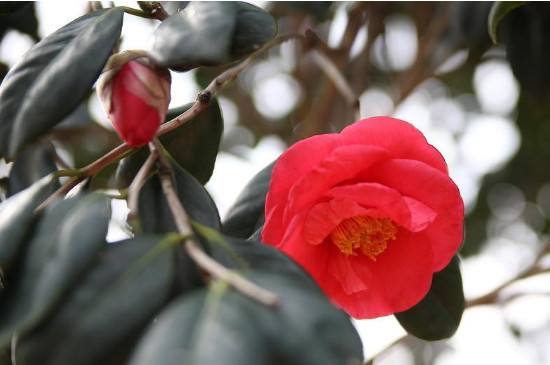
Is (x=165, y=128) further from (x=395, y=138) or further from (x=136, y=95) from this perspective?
(x=395, y=138)

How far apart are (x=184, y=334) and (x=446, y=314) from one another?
648mm

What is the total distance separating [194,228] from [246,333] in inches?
9.4

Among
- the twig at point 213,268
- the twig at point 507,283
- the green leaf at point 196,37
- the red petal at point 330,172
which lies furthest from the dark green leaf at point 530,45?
the twig at point 213,268

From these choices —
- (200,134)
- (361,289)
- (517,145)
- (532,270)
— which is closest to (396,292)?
(361,289)

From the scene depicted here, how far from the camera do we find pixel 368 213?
3.01 ft

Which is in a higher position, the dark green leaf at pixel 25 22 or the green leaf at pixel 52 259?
the green leaf at pixel 52 259

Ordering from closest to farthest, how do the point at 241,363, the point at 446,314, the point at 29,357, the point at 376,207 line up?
the point at 241,363, the point at 29,357, the point at 376,207, the point at 446,314

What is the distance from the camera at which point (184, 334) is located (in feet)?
1.57

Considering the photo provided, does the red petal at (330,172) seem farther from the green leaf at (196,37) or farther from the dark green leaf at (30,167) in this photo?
the dark green leaf at (30,167)

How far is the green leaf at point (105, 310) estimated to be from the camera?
55 centimetres

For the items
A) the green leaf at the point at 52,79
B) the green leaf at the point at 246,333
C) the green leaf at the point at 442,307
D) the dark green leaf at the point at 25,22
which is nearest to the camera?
the green leaf at the point at 246,333

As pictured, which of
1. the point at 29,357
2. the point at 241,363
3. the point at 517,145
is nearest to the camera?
the point at 241,363

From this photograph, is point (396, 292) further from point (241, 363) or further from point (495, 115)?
point (495, 115)

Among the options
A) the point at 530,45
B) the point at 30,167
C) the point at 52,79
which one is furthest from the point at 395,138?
the point at 530,45
